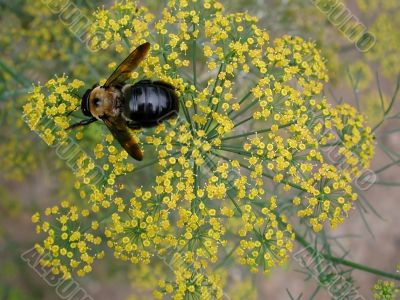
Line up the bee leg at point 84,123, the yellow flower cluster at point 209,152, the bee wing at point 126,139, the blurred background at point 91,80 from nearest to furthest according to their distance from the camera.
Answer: the bee wing at point 126,139 → the yellow flower cluster at point 209,152 → the bee leg at point 84,123 → the blurred background at point 91,80

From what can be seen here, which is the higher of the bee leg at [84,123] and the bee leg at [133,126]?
the bee leg at [84,123]

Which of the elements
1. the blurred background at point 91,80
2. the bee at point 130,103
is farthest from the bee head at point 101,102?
the blurred background at point 91,80

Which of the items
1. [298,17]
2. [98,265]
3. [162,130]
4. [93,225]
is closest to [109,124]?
[162,130]

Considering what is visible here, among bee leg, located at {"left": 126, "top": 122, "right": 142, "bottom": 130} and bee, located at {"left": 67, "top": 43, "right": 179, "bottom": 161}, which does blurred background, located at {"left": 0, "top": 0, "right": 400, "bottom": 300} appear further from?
bee leg, located at {"left": 126, "top": 122, "right": 142, "bottom": 130}

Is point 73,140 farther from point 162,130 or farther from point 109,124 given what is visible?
point 162,130

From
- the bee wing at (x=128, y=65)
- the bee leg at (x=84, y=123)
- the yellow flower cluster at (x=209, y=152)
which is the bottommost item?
the yellow flower cluster at (x=209, y=152)

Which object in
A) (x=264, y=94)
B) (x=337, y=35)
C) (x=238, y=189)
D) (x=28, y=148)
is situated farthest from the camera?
(x=337, y=35)

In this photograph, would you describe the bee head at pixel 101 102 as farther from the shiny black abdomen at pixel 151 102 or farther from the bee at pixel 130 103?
the shiny black abdomen at pixel 151 102
